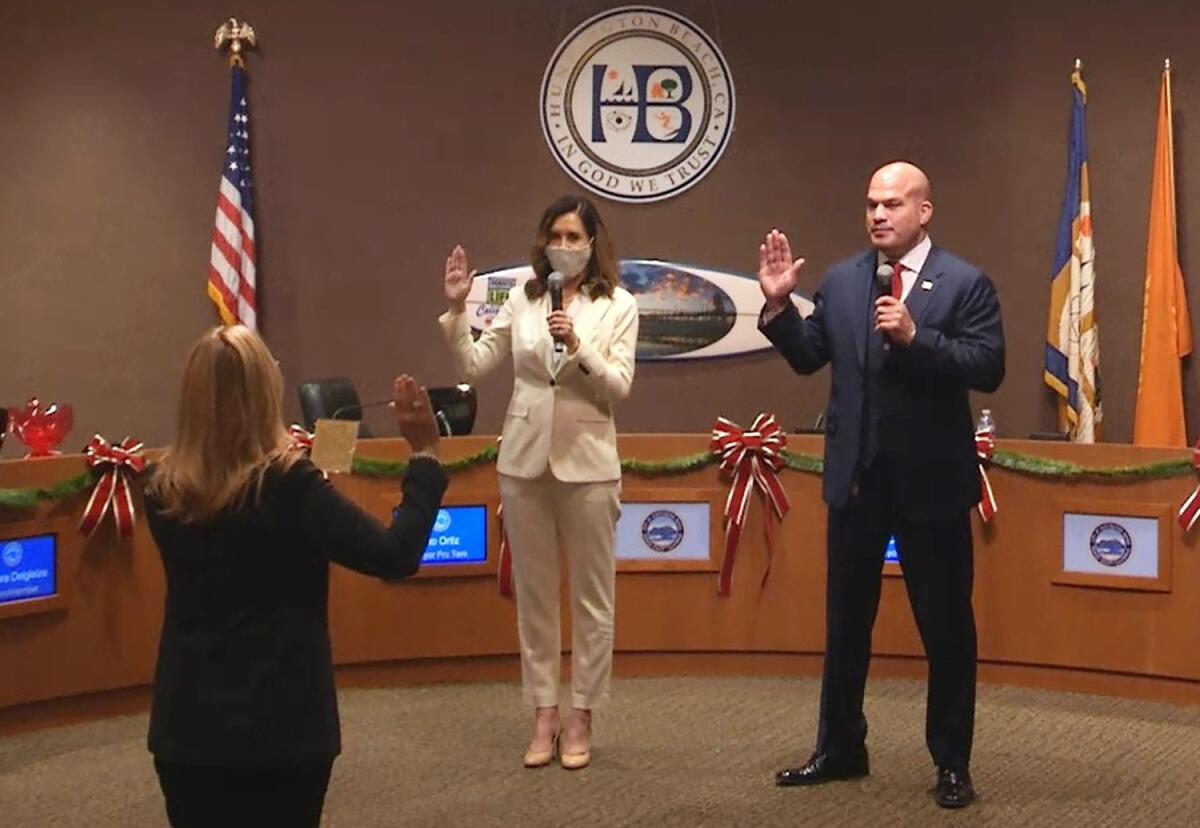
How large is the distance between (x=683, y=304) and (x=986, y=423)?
1.33m

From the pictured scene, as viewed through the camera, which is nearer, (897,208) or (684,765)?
(897,208)

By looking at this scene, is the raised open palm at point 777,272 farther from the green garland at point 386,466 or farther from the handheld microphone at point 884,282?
the green garland at point 386,466

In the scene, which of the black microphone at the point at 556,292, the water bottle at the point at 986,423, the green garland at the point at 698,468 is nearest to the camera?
the black microphone at the point at 556,292

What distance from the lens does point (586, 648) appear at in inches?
160

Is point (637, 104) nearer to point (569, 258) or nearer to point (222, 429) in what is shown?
point (569, 258)

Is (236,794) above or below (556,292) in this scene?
below

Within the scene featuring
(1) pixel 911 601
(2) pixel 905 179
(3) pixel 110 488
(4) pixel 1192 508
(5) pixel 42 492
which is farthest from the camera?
(4) pixel 1192 508

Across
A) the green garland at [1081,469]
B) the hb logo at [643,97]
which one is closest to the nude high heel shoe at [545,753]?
the green garland at [1081,469]

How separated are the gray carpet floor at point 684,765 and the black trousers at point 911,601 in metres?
0.21

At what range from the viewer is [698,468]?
5.01 meters

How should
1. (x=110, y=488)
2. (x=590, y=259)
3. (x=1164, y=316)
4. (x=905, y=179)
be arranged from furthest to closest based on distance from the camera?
(x=1164, y=316) → (x=110, y=488) → (x=590, y=259) → (x=905, y=179)

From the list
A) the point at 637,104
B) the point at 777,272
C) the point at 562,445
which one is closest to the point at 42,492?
the point at 562,445

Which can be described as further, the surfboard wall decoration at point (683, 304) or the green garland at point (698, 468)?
the surfboard wall decoration at point (683, 304)

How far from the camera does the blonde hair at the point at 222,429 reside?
7.39 ft
